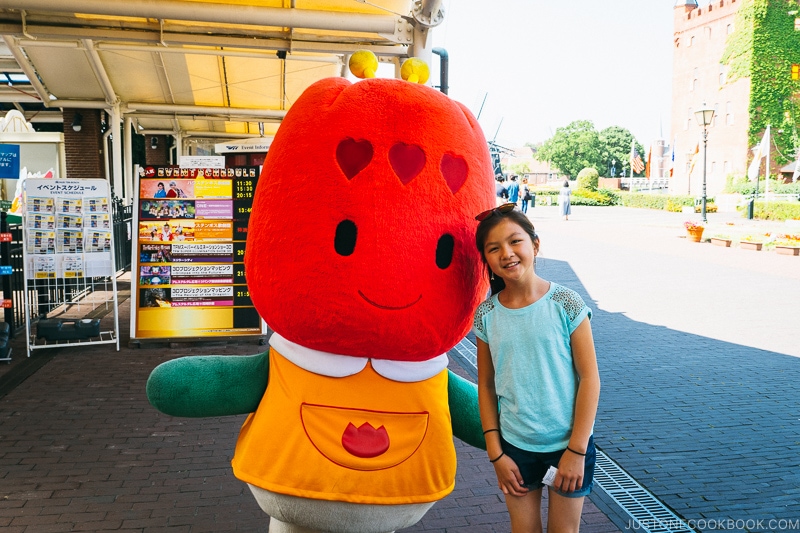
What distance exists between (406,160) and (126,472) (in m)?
3.40

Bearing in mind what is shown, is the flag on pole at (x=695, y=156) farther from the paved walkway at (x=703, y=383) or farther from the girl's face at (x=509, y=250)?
the girl's face at (x=509, y=250)

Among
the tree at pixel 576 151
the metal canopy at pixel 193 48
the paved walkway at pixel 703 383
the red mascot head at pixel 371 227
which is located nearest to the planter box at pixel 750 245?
the paved walkway at pixel 703 383

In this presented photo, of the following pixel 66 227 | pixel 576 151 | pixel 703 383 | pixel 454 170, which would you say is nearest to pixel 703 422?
pixel 703 383

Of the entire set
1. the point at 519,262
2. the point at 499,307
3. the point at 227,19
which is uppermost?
the point at 227,19

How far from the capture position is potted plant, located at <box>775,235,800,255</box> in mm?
17761

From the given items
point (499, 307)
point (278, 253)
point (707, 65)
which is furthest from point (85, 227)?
point (707, 65)

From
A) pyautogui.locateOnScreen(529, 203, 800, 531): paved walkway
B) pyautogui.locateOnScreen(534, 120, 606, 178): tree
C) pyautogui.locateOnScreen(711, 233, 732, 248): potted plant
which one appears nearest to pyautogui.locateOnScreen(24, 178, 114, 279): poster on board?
pyautogui.locateOnScreen(529, 203, 800, 531): paved walkway

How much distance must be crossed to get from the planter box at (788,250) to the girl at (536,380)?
59.6 feet

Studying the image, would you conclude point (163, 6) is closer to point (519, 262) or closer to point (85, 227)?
point (85, 227)

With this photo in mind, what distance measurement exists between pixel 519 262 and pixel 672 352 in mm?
6752

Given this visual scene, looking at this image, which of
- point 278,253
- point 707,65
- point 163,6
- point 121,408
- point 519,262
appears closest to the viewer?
point 519,262

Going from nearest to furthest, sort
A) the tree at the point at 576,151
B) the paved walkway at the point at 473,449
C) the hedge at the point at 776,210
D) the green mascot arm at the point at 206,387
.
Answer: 1. the green mascot arm at the point at 206,387
2. the paved walkway at the point at 473,449
3. the hedge at the point at 776,210
4. the tree at the point at 576,151

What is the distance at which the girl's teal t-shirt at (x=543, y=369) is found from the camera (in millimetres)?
2260

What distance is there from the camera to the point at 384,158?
7.87 ft
